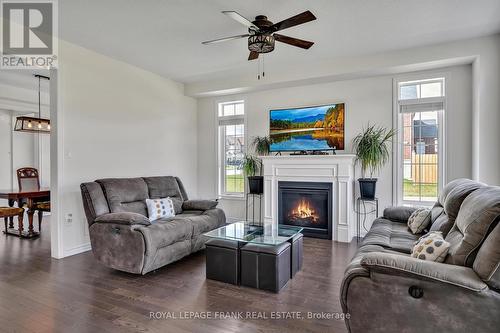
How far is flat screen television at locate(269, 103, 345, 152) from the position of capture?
16.0ft

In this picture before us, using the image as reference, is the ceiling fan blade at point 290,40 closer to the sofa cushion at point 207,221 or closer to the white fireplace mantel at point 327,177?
the white fireplace mantel at point 327,177

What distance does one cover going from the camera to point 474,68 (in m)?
3.94

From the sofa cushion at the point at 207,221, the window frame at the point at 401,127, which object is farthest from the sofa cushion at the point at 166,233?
the window frame at the point at 401,127

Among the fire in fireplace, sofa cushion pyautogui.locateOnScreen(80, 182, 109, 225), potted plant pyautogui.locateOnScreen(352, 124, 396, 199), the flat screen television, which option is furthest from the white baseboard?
potted plant pyautogui.locateOnScreen(352, 124, 396, 199)

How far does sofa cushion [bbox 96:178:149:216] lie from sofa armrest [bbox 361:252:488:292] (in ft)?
10.5

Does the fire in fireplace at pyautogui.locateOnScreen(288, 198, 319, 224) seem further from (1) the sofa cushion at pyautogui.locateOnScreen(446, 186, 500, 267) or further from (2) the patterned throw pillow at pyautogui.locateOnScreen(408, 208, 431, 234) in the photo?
(1) the sofa cushion at pyautogui.locateOnScreen(446, 186, 500, 267)

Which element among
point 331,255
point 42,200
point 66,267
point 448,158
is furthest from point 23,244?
point 448,158

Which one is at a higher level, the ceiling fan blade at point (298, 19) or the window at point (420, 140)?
the ceiling fan blade at point (298, 19)

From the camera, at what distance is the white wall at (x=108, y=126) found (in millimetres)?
3881

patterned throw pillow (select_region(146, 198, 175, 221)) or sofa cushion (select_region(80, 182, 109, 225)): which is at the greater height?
sofa cushion (select_region(80, 182, 109, 225))

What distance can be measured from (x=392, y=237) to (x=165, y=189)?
336 centimetres

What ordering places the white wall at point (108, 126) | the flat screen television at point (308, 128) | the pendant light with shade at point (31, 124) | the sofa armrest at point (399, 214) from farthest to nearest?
Result: the pendant light with shade at point (31, 124), the flat screen television at point (308, 128), the white wall at point (108, 126), the sofa armrest at point (399, 214)

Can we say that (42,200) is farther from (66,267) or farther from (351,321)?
(351,321)

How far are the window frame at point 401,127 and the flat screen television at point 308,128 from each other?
837mm
